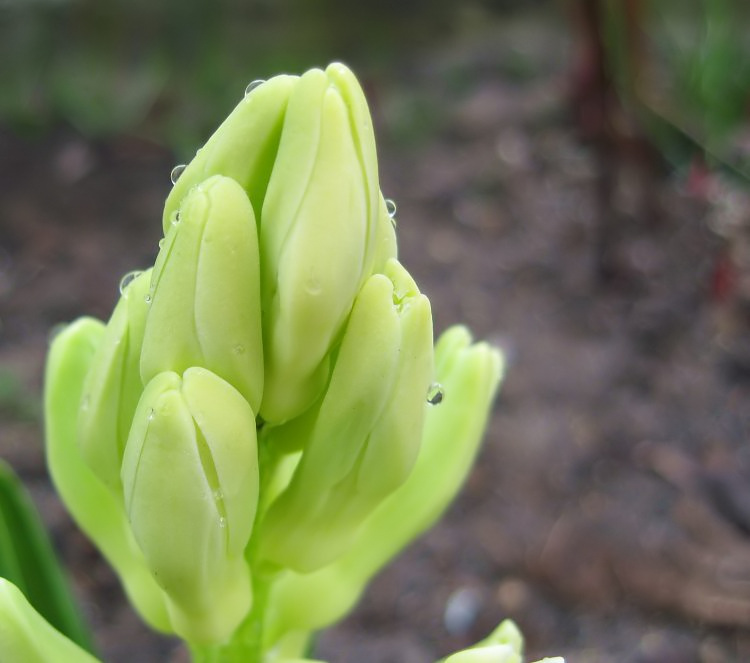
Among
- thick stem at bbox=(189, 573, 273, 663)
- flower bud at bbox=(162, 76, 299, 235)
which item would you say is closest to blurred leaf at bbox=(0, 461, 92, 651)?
thick stem at bbox=(189, 573, 273, 663)

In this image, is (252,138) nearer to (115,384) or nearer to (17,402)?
(115,384)

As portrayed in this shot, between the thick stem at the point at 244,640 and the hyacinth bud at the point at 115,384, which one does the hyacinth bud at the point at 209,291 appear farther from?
the thick stem at the point at 244,640

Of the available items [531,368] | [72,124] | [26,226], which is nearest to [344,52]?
[72,124]

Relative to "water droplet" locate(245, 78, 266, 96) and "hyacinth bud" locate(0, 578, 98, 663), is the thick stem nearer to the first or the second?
"hyacinth bud" locate(0, 578, 98, 663)

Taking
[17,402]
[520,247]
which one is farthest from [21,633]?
[520,247]

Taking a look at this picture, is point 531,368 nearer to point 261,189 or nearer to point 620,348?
point 620,348

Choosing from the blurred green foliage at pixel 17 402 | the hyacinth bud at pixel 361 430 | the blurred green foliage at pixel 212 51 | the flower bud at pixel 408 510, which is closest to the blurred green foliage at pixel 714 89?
the blurred green foliage at pixel 212 51
